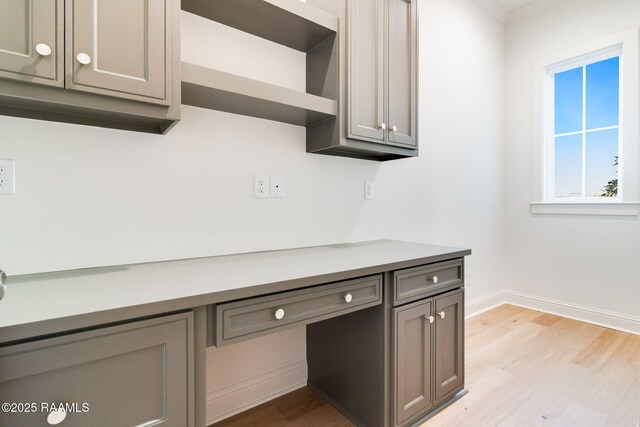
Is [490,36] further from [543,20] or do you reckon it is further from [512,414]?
[512,414]

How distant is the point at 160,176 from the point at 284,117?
0.65 m

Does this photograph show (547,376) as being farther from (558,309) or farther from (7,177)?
(7,177)

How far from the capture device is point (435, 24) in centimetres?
254

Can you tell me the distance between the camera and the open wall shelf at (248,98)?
1188 millimetres

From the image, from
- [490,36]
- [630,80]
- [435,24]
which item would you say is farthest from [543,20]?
[435,24]

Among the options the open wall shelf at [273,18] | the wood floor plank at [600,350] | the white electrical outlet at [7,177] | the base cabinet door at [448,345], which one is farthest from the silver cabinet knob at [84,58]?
the wood floor plank at [600,350]

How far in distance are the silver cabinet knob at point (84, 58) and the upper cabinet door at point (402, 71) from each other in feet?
4.38

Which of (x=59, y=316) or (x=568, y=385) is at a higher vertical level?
(x=59, y=316)

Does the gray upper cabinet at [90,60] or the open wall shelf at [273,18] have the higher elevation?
the open wall shelf at [273,18]

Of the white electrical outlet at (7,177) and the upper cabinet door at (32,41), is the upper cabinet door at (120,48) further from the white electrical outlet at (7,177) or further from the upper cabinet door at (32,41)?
the white electrical outlet at (7,177)

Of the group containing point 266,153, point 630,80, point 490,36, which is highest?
point 490,36

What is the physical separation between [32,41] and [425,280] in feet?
5.47

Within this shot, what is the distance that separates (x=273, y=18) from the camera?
56.9 inches

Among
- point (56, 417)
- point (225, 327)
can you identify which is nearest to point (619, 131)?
point (225, 327)
